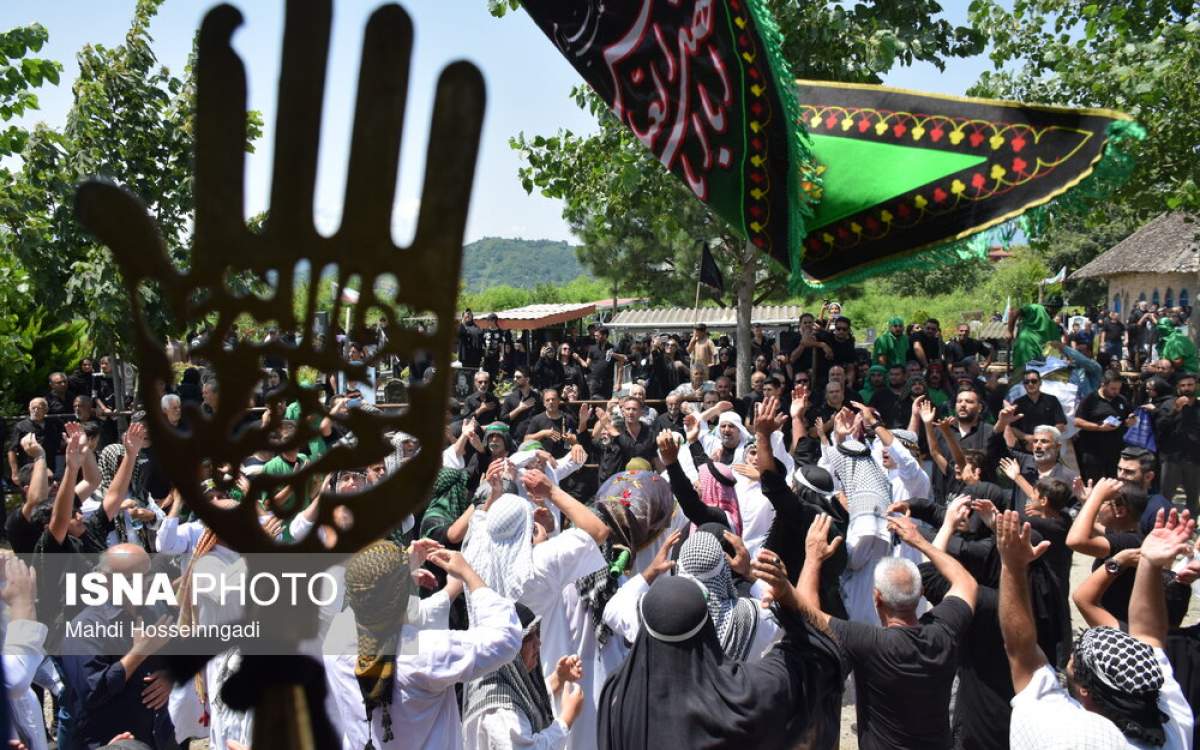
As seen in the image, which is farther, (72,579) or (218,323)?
(72,579)

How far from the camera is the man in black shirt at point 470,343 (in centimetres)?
1945

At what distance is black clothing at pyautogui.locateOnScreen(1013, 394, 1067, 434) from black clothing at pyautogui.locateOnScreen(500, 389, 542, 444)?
4841 mm

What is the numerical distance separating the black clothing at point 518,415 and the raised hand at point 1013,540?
22.5 feet

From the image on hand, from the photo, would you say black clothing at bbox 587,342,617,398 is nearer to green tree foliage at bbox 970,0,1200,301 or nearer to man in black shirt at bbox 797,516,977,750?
green tree foliage at bbox 970,0,1200,301

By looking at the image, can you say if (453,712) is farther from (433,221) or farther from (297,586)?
(433,221)

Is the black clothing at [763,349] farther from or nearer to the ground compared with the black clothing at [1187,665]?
farther from the ground

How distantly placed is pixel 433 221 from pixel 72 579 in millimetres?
3899

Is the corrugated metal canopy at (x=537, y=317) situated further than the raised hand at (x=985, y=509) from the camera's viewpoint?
Yes

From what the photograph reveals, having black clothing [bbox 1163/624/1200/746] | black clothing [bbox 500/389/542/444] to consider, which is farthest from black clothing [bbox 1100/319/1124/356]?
black clothing [bbox 1163/624/1200/746]

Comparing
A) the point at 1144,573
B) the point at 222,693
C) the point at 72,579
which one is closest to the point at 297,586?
the point at 222,693

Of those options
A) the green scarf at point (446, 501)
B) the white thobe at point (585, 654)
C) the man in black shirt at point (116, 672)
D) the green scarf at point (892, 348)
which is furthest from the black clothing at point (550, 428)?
the man in black shirt at point (116, 672)

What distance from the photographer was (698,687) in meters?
3.06

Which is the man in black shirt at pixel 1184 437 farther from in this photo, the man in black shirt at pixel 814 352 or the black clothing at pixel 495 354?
the black clothing at pixel 495 354

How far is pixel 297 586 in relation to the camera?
169 centimetres
